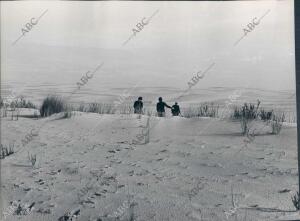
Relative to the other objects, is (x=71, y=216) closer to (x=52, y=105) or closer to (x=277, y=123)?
(x=52, y=105)

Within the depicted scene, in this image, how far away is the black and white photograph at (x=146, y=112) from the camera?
3.58 meters

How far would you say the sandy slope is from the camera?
3.42 metres

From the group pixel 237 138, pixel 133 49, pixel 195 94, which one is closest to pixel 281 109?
pixel 237 138

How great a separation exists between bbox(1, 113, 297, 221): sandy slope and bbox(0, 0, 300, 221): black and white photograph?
0.04 feet

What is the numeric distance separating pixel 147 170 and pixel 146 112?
3.89 ft

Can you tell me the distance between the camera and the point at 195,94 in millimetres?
5059

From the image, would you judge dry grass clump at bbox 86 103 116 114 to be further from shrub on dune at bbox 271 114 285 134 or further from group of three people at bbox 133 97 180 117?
shrub on dune at bbox 271 114 285 134

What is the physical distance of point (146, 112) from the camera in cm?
504

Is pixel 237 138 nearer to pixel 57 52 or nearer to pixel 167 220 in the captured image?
pixel 167 220

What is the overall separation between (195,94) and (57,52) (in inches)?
72.5

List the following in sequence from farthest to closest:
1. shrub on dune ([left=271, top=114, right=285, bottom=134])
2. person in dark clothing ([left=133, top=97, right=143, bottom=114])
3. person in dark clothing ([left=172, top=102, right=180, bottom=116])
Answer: person in dark clothing ([left=172, top=102, right=180, bottom=116]) < person in dark clothing ([left=133, top=97, right=143, bottom=114]) < shrub on dune ([left=271, top=114, right=285, bottom=134])

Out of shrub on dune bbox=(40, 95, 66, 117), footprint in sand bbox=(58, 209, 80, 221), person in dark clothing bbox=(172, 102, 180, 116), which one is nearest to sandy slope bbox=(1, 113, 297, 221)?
footprint in sand bbox=(58, 209, 80, 221)

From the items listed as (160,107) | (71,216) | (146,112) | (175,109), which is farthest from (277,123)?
(71,216)

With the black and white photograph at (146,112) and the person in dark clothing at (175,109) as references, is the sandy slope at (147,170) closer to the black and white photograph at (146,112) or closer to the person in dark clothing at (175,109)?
the black and white photograph at (146,112)
